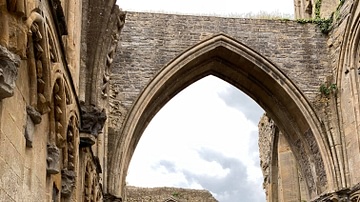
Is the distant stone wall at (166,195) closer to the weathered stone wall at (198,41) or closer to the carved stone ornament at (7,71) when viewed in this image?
the weathered stone wall at (198,41)

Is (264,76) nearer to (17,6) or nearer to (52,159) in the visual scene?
(52,159)

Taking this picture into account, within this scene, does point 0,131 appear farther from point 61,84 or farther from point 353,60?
point 353,60

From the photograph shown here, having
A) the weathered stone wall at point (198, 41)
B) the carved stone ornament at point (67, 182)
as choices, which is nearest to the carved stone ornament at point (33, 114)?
the carved stone ornament at point (67, 182)

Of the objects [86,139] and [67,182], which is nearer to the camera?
[67,182]

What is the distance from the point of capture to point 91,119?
6.68m

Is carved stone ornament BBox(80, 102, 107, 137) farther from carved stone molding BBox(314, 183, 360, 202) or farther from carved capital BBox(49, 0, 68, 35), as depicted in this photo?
carved stone molding BBox(314, 183, 360, 202)

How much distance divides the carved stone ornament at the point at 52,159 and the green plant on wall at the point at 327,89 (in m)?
8.79

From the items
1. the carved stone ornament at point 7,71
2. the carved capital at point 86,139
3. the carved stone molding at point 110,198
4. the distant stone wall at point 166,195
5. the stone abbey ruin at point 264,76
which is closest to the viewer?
the carved stone ornament at point 7,71

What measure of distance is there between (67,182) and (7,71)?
2.86 metres

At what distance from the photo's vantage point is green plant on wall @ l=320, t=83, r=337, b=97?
12383 mm

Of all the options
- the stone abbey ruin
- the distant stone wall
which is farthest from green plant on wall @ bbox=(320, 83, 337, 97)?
the distant stone wall

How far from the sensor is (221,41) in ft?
41.7

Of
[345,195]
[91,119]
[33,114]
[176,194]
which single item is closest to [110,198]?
[345,195]

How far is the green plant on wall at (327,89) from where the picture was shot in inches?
488
